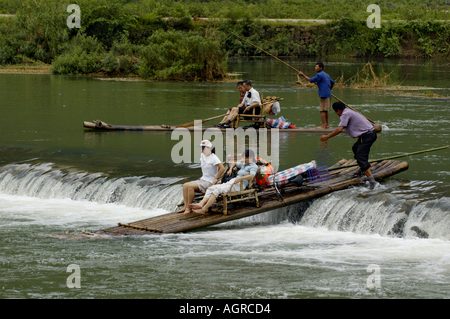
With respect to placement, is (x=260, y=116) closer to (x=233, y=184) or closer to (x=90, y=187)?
(x=90, y=187)

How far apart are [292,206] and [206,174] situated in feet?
6.79

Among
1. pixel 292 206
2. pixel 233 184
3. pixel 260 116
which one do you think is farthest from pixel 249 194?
pixel 260 116

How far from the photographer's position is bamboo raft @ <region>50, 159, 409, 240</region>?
10555 millimetres

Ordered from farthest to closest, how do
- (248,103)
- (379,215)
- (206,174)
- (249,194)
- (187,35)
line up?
(187,35) < (248,103) < (206,174) < (379,215) < (249,194)

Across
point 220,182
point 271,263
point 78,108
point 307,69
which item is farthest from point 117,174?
point 307,69

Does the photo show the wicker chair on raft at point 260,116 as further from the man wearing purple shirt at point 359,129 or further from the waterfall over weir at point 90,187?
the man wearing purple shirt at point 359,129

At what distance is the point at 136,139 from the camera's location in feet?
60.8

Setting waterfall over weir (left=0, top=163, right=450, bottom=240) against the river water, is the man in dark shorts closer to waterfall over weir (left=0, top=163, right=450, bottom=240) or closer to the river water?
the river water

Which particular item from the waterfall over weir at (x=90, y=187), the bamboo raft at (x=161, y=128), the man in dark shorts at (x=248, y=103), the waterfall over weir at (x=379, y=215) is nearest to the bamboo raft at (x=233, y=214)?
the waterfall over weir at (x=379, y=215)

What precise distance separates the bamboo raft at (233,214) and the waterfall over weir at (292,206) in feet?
0.95

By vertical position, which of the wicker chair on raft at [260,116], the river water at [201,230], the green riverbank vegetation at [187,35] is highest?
the green riverbank vegetation at [187,35]

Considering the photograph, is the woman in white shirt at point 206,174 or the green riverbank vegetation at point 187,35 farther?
the green riverbank vegetation at point 187,35

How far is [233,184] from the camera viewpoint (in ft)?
35.7

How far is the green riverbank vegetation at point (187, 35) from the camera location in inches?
1459
